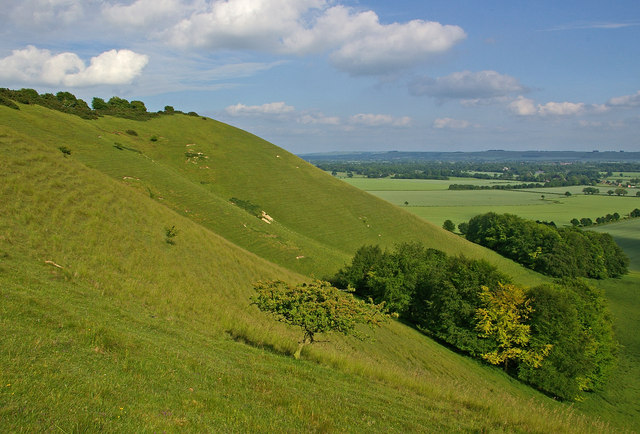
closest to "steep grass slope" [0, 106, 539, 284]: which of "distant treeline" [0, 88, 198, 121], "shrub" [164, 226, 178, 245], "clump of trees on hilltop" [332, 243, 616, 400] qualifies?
"distant treeline" [0, 88, 198, 121]

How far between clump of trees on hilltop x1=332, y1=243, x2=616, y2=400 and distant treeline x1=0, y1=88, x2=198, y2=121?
68710 mm

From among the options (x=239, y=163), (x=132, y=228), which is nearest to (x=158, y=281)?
(x=132, y=228)

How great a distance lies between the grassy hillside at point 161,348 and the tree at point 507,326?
A: 237 centimetres

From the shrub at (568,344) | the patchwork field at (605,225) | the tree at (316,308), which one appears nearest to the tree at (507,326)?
the shrub at (568,344)

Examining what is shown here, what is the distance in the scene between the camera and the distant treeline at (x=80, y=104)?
215ft

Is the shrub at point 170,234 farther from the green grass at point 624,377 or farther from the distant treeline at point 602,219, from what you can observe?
the distant treeline at point 602,219

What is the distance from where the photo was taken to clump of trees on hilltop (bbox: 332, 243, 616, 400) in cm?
3372

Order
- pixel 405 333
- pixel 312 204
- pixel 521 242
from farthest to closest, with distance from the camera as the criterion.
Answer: pixel 521 242, pixel 312 204, pixel 405 333

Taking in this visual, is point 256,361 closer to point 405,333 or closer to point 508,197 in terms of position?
point 405,333

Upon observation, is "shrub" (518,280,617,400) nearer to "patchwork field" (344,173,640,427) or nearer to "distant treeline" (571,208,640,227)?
"patchwork field" (344,173,640,427)

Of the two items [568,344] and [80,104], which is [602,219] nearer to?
[568,344]

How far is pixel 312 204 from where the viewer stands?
7562cm

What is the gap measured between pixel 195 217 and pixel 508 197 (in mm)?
168050

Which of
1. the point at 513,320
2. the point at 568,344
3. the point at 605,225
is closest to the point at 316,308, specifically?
the point at 513,320
